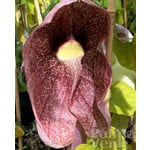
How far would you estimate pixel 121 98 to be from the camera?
29.1 inches

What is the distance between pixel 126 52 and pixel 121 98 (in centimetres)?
6

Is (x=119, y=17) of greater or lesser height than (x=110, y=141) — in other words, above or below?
above

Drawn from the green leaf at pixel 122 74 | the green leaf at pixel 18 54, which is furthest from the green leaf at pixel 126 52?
the green leaf at pixel 18 54

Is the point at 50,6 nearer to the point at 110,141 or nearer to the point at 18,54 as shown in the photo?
the point at 18,54

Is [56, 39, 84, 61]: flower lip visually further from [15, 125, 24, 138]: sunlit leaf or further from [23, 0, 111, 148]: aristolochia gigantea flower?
[15, 125, 24, 138]: sunlit leaf

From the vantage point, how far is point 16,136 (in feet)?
2.51

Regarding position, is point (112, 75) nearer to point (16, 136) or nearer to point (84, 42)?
point (84, 42)

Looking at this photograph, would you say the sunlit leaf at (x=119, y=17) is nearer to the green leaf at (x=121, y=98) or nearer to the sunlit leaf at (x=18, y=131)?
the green leaf at (x=121, y=98)

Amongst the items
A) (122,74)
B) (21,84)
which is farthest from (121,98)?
(21,84)

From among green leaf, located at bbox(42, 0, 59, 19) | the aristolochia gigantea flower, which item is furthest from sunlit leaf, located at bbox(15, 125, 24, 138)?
green leaf, located at bbox(42, 0, 59, 19)

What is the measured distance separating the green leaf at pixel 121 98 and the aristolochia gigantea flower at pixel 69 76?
3cm

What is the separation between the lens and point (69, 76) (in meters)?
0.73

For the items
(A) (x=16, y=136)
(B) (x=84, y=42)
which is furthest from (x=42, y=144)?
(B) (x=84, y=42)
